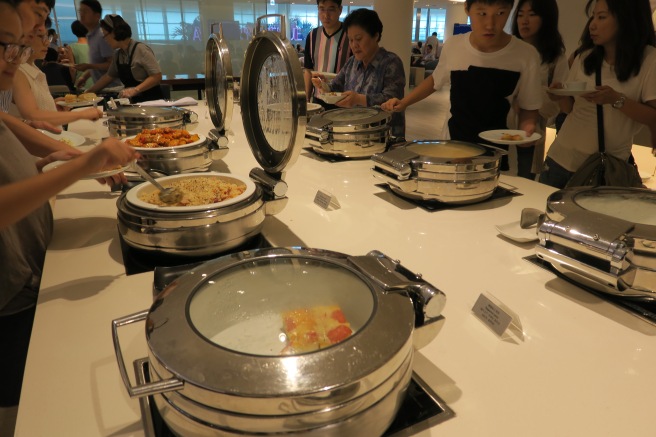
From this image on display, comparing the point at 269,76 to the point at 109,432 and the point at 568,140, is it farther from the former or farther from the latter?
the point at 568,140

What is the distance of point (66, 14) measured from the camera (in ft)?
28.8

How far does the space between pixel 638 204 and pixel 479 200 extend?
0.46m

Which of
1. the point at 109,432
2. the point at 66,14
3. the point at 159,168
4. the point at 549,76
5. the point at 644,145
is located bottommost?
the point at 644,145

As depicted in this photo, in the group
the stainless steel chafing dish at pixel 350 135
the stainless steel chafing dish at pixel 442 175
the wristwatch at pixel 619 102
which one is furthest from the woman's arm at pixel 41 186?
the wristwatch at pixel 619 102

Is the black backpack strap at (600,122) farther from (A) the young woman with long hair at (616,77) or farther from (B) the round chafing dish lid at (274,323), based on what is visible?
(B) the round chafing dish lid at (274,323)

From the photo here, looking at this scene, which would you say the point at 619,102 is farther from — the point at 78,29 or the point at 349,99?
the point at 78,29

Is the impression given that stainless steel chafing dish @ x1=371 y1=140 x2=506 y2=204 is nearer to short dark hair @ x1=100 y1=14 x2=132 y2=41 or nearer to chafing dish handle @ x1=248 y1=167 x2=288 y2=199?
chafing dish handle @ x1=248 y1=167 x2=288 y2=199

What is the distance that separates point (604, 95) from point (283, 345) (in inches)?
74.1

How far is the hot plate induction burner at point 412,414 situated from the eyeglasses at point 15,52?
742 mm

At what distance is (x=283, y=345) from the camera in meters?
0.59

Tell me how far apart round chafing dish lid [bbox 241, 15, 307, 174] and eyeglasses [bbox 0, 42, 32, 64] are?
0.49 metres

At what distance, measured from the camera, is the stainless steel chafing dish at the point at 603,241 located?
0.78 metres

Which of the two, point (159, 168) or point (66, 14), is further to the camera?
point (66, 14)

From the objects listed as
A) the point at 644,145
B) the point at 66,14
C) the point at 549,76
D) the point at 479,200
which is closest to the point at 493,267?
the point at 479,200
